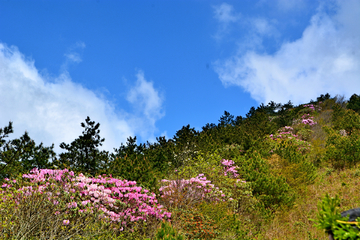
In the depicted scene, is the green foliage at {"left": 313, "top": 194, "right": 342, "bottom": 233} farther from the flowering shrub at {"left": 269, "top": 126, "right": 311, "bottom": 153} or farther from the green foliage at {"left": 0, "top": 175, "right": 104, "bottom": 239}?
the flowering shrub at {"left": 269, "top": 126, "right": 311, "bottom": 153}

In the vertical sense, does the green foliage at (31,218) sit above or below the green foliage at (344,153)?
below

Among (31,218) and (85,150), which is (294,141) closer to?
(85,150)

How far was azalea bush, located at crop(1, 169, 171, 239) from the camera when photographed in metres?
5.51

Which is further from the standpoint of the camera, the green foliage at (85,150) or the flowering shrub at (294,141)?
the flowering shrub at (294,141)

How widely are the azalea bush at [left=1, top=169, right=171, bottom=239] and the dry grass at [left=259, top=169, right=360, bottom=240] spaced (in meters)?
3.26

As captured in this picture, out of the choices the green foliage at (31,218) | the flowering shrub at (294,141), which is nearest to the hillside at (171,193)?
the green foliage at (31,218)

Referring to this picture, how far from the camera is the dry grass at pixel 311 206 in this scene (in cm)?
690

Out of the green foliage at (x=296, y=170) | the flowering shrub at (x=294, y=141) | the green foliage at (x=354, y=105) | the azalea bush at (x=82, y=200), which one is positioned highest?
the green foliage at (x=354, y=105)

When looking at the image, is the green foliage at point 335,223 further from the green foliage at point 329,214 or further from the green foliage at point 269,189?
the green foliage at point 269,189

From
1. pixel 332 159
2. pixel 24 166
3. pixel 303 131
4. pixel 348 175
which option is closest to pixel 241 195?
pixel 348 175

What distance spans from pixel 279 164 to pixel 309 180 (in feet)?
4.12

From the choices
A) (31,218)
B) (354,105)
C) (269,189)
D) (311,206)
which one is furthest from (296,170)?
(354,105)

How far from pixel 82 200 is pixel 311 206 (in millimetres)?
7426

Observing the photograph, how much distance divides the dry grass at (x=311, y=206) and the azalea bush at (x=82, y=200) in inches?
128
